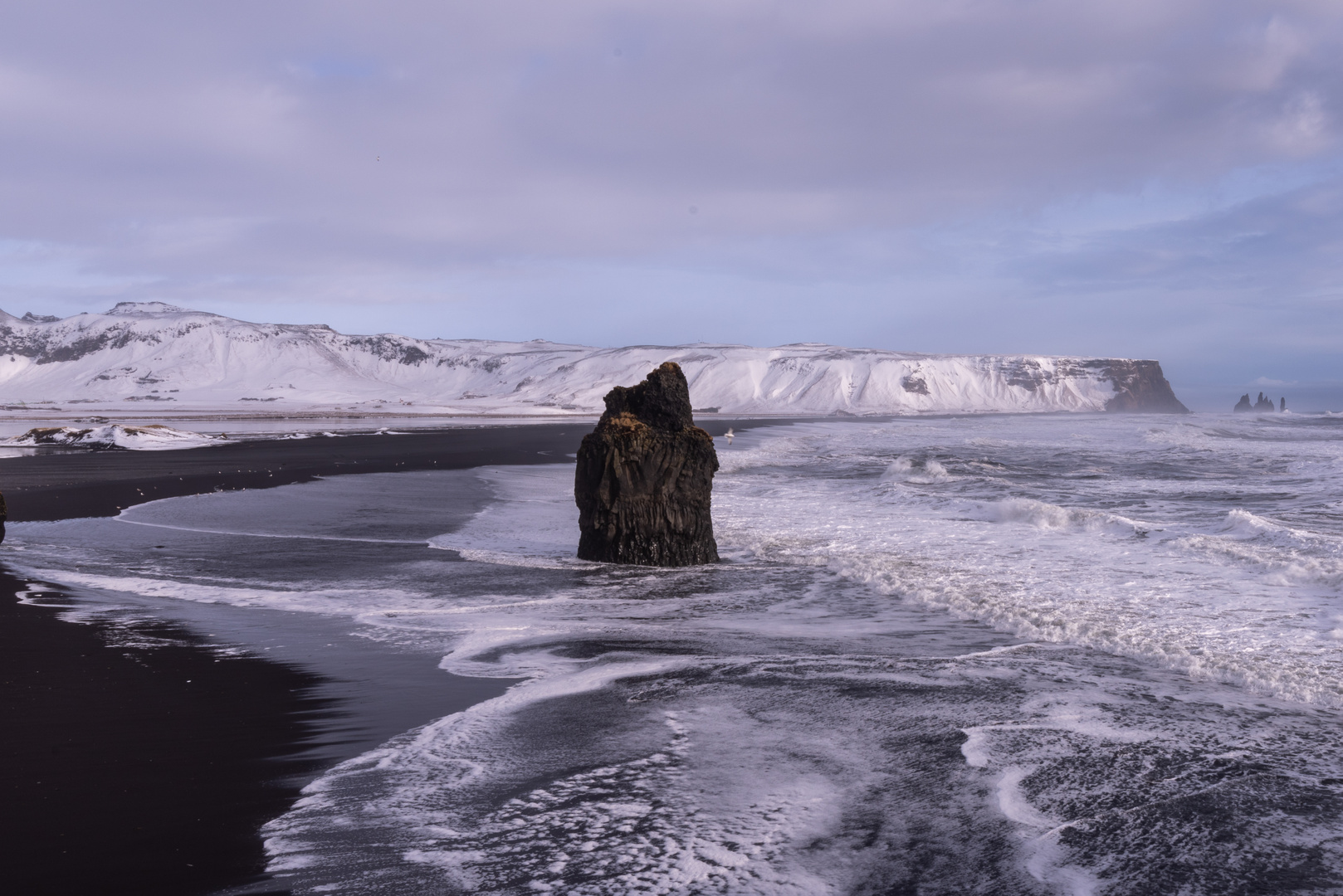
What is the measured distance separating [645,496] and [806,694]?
6.43 m

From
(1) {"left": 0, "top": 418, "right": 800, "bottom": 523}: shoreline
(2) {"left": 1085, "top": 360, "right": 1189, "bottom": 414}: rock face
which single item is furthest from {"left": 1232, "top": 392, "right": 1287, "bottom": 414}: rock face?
(1) {"left": 0, "top": 418, "right": 800, "bottom": 523}: shoreline

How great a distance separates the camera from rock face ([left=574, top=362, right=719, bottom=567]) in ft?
41.9

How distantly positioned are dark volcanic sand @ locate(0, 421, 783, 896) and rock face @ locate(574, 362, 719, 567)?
5.77 meters

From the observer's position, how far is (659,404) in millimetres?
13758

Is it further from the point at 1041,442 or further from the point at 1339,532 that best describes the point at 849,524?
the point at 1041,442

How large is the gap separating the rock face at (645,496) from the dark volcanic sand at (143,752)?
577 centimetres

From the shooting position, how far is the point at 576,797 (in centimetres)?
469

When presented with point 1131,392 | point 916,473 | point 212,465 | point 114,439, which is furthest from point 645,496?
point 1131,392

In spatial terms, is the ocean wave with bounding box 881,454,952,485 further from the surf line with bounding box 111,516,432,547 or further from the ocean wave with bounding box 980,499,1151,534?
the surf line with bounding box 111,516,432,547

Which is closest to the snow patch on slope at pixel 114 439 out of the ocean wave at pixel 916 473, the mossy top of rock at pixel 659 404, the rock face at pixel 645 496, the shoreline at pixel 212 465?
the shoreline at pixel 212 465

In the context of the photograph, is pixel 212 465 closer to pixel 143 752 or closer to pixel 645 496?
pixel 645 496

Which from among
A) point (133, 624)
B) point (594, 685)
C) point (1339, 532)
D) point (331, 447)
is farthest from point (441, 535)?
point (331, 447)

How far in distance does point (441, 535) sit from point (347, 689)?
8.83m

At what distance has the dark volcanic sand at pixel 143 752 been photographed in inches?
154
